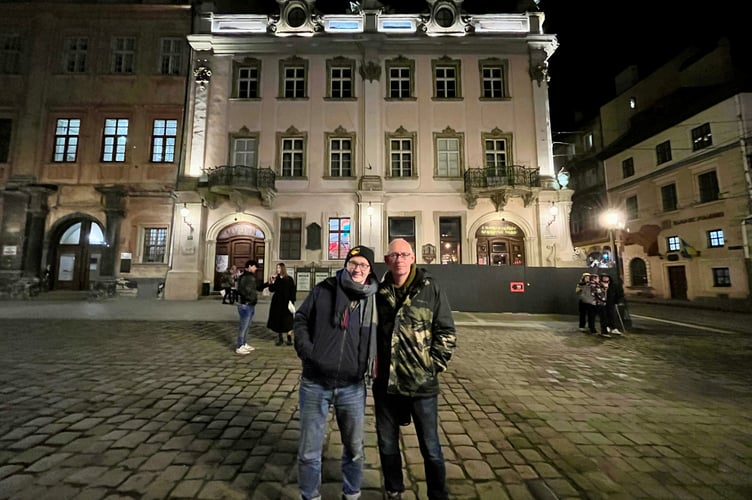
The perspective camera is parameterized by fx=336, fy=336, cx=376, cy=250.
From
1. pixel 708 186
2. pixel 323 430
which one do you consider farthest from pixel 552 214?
pixel 323 430

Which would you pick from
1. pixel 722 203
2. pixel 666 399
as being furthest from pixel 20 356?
pixel 722 203

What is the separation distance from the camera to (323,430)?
7.80 feet

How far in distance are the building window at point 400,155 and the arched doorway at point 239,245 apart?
8.17 m

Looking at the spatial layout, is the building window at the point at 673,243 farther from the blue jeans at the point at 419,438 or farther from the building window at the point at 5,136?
the building window at the point at 5,136

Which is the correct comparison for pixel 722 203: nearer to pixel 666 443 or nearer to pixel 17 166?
pixel 666 443

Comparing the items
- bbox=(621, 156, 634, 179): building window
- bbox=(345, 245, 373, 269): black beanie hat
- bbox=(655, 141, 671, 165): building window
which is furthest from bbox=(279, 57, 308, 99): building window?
bbox=(621, 156, 634, 179): building window

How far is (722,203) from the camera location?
1969 centimetres

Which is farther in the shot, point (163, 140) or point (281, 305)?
point (163, 140)

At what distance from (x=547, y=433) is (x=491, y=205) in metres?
15.7

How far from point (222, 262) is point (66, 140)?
11536 millimetres

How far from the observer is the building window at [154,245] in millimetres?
18438

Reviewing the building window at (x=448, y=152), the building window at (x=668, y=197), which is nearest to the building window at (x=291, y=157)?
the building window at (x=448, y=152)

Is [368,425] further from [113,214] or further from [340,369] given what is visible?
[113,214]

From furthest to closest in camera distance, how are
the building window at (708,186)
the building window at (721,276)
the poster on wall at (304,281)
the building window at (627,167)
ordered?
the building window at (627,167)
the building window at (708,186)
the building window at (721,276)
the poster on wall at (304,281)
